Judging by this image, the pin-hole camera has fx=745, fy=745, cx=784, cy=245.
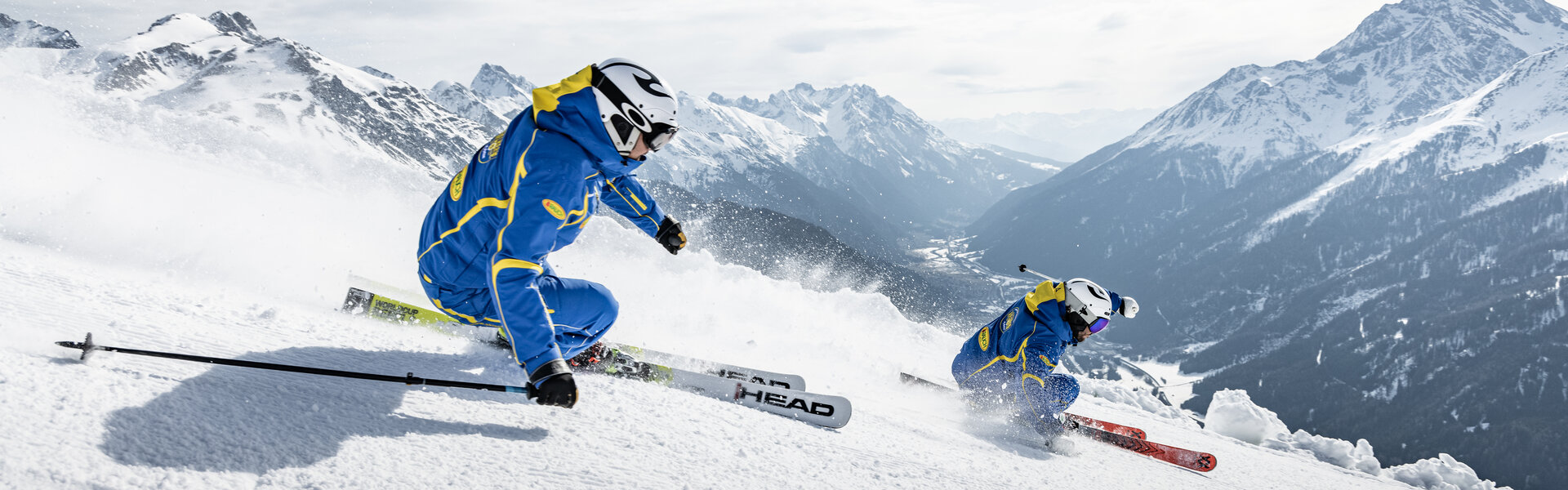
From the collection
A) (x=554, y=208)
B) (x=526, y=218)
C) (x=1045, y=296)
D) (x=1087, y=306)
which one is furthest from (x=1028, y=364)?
(x=526, y=218)

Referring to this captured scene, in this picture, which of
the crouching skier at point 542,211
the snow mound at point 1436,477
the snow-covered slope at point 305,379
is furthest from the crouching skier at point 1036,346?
the snow mound at point 1436,477

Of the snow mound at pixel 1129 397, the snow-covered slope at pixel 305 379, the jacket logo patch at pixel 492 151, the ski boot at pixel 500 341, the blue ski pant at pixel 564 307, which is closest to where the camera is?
the snow-covered slope at pixel 305 379

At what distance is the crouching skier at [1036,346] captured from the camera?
8.00 meters

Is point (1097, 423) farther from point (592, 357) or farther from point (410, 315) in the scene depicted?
point (410, 315)

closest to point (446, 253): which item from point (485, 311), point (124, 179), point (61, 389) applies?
point (485, 311)

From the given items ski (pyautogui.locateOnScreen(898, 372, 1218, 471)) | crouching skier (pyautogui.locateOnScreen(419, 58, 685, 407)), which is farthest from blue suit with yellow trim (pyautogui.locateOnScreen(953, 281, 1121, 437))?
crouching skier (pyautogui.locateOnScreen(419, 58, 685, 407))

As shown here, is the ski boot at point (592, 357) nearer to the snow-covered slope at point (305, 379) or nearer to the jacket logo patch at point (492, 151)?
the snow-covered slope at point (305, 379)

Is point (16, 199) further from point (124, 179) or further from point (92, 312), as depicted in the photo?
point (92, 312)

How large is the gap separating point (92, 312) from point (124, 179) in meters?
5.35

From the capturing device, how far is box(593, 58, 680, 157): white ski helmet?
429 cm

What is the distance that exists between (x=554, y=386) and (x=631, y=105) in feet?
5.40

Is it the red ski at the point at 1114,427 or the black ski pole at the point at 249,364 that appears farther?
the red ski at the point at 1114,427

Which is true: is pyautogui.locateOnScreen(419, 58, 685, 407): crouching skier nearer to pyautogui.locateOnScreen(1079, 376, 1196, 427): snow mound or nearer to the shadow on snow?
the shadow on snow

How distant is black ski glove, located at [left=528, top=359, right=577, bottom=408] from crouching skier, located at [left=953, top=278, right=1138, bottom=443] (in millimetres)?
5494
